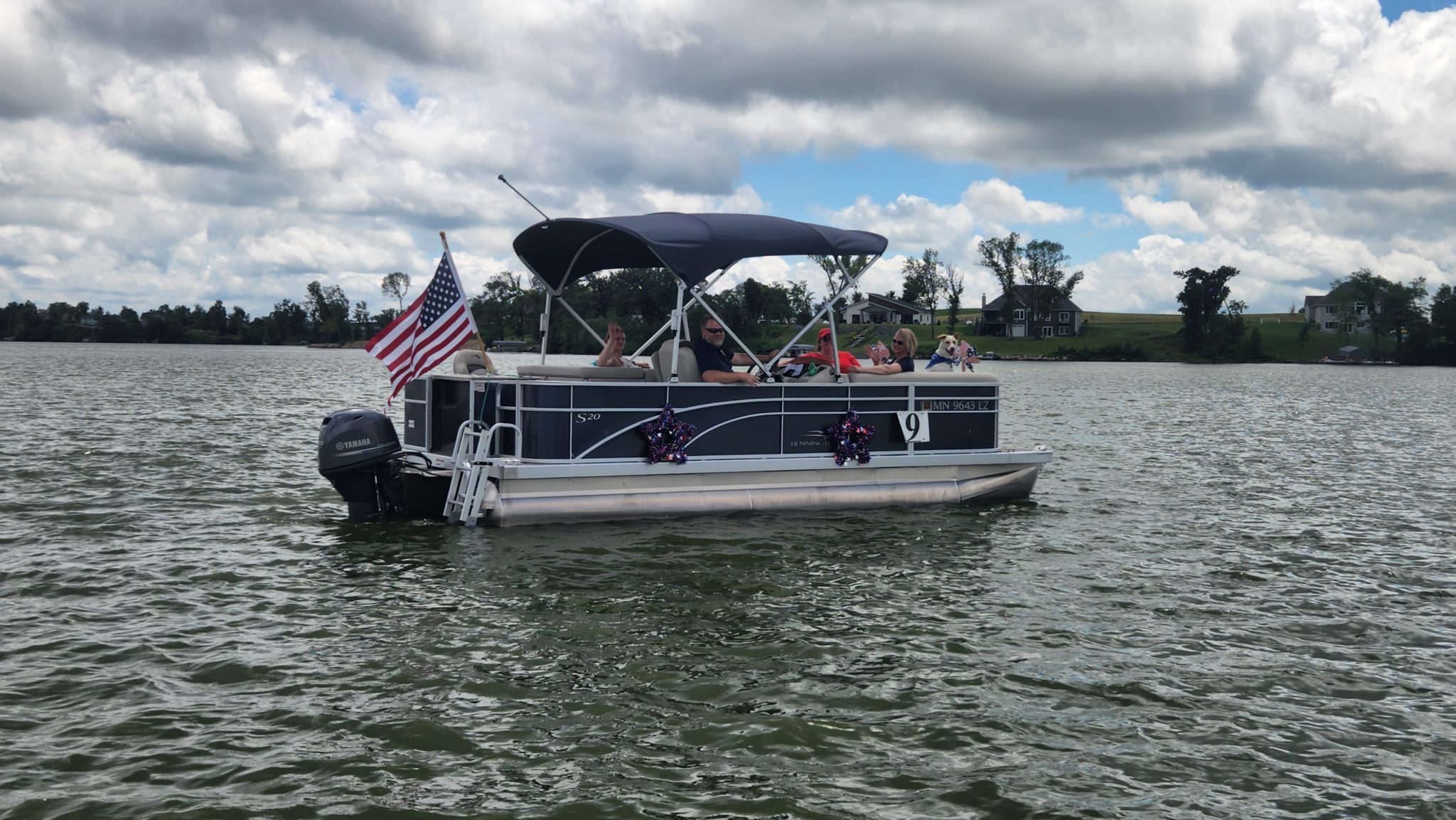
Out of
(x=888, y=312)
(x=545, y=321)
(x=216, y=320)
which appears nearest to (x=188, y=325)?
(x=216, y=320)

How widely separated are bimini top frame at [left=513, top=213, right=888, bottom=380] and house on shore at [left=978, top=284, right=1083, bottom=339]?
128 m

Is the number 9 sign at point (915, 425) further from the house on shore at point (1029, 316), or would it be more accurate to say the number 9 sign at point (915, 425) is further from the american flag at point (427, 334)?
the house on shore at point (1029, 316)

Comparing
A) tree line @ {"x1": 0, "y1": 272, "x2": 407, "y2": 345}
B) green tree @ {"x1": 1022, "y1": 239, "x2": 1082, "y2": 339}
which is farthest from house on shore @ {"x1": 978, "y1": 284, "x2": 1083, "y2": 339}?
tree line @ {"x1": 0, "y1": 272, "x2": 407, "y2": 345}

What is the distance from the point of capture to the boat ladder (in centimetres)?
1145

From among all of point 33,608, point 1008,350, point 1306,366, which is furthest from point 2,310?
point 33,608

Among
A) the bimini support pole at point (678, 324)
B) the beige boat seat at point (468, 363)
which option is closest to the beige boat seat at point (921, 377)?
the bimini support pole at point (678, 324)

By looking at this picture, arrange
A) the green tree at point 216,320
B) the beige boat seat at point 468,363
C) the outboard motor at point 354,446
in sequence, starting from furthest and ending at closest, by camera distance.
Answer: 1. the green tree at point 216,320
2. the beige boat seat at point 468,363
3. the outboard motor at point 354,446

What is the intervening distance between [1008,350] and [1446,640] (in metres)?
123

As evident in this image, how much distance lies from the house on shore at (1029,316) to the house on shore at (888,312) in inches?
320

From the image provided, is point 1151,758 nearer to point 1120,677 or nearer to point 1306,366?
point 1120,677

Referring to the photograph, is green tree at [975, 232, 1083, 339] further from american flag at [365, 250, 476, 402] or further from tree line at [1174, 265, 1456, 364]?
american flag at [365, 250, 476, 402]

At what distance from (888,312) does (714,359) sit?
127475 mm

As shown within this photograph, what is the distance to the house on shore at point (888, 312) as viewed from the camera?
135375 millimetres

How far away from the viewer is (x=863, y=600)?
9.37 metres
